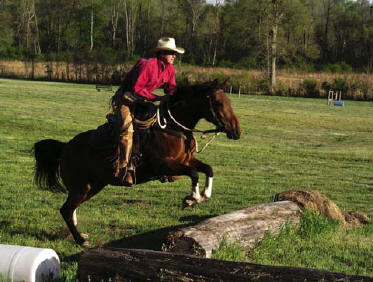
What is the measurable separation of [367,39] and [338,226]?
99912mm

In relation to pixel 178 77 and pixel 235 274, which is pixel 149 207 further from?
pixel 178 77

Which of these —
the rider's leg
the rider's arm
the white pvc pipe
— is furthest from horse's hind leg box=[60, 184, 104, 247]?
the white pvc pipe

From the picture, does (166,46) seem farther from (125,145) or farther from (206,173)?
(206,173)

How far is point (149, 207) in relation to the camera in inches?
465

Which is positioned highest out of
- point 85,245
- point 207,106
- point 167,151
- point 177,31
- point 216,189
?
point 177,31

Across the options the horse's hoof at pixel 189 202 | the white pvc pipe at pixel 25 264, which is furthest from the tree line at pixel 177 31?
the white pvc pipe at pixel 25 264

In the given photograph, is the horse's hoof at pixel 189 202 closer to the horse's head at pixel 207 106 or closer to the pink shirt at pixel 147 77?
the horse's head at pixel 207 106

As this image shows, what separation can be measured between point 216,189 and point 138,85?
6627 millimetres

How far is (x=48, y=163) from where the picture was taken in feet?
31.6

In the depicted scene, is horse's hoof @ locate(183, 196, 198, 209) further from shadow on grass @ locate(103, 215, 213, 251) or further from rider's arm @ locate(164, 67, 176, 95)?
rider's arm @ locate(164, 67, 176, 95)

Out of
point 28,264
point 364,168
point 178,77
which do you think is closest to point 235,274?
point 28,264

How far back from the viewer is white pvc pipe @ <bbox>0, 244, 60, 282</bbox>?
587 centimetres

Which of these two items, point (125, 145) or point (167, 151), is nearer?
point (167, 151)

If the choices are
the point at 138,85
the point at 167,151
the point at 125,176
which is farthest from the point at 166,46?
the point at 125,176
